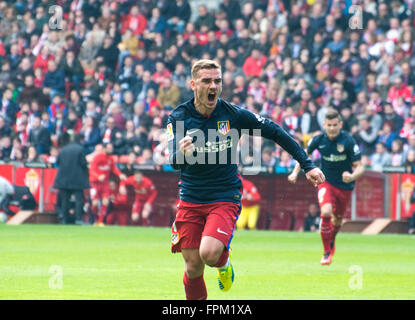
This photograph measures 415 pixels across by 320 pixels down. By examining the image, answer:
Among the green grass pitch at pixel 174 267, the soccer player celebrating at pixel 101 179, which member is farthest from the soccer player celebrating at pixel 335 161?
the soccer player celebrating at pixel 101 179

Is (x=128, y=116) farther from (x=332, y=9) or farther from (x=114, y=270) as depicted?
(x=114, y=270)

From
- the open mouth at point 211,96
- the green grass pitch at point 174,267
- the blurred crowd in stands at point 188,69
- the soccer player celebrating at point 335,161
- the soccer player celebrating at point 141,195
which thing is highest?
the blurred crowd in stands at point 188,69

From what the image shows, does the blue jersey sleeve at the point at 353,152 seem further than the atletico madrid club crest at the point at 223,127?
Yes

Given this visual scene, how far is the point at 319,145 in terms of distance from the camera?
14.5 m

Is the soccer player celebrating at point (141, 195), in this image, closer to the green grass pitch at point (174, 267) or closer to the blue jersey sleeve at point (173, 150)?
the green grass pitch at point (174, 267)

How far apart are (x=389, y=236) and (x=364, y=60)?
5.28m

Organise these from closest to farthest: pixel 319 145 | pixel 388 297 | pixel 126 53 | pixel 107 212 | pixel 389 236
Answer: pixel 388 297 < pixel 319 145 < pixel 389 236 < pixel 107 212 < pixel 126 53

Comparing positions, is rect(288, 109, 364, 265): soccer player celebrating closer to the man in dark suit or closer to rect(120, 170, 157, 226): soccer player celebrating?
rect(120, 170, 157, 226): soccer player celebrating

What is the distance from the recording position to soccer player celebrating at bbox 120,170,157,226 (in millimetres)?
23047

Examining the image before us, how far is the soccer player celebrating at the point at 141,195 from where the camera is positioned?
23.0 metres

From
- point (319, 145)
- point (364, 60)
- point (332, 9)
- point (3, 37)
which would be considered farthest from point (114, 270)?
point (3, 37)

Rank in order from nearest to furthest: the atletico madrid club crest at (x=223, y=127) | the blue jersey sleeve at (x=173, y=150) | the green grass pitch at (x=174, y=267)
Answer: the blue jersey sleeve at (x=173, y=150) < the atletico madrid club crest at (x=223, y=127) < the green grass pitch at (x=174, y=267)

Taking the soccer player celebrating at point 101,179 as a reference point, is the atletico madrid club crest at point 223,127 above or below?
above

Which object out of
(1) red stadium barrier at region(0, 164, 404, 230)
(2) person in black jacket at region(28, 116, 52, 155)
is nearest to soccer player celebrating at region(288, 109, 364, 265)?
(1) red stadium barrier at region(0, 164, 404, 230)
